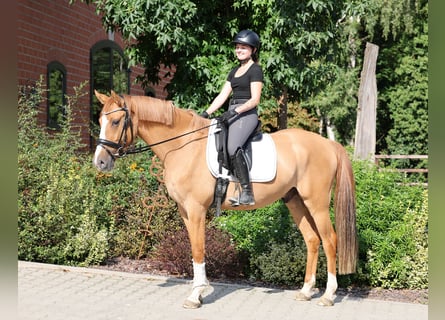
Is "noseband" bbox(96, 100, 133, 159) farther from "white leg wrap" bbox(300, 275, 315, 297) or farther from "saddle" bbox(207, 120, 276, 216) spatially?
"white leg wrap" bbox(300, 275, 315, 297)

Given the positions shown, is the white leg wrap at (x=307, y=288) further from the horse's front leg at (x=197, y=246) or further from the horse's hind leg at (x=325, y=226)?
the horse's front leg at (x=197, y=246)

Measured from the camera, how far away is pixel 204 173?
5.73 m

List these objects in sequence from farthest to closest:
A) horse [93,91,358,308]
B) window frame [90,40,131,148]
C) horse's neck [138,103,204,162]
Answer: window frame [90,40,131,148] → horse's neck [138,103,204,162] → horse [93,91,358,308]

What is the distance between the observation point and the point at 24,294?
582cm

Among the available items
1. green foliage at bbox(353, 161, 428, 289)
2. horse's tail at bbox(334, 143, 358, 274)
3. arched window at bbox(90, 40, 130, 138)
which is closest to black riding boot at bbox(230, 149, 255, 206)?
horse's tail at bbox(334, 143, 358, 274)

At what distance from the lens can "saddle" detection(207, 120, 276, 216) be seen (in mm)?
5711

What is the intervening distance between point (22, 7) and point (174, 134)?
26.7 feet

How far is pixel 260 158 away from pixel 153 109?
1.32m

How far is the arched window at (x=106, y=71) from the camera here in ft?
49.6

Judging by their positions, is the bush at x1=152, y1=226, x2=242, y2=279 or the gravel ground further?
the bush at x1=152, y1=226, x2=242, y2=279

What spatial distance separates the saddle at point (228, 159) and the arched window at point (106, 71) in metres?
9.60

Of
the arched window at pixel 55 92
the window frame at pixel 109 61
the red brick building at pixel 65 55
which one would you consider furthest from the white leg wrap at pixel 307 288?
the window frame at pixel 109 61

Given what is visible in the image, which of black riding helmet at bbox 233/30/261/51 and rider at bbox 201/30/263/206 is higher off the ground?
black riding helmet at bbox 233/30/261/51

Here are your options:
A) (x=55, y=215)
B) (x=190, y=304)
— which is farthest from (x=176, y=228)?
(x=190, y=304)
